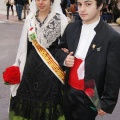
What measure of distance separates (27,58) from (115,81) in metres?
0.92

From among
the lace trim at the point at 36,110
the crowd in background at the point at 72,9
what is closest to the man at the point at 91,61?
the lace trim at the point at 36,110

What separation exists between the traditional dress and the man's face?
527mm

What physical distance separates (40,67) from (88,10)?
76 centimetres

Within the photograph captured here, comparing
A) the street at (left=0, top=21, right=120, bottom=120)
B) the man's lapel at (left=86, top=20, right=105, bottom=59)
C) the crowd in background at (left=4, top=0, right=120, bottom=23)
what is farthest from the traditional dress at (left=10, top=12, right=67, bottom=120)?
the crowd in background at (left=4, top=0, right=120, bottom=23)

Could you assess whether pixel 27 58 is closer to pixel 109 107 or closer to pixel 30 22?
pixel 30 22

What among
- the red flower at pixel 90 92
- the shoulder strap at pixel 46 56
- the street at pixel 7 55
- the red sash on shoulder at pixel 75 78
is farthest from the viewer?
the street at pixel 7 55

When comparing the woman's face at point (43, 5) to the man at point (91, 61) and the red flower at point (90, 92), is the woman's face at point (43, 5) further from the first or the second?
the red flower at point (90, 92)

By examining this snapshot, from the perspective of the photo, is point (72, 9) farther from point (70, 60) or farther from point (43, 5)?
point (70, 60)

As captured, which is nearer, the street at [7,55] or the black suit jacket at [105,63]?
the black suit jacket at [105,63]

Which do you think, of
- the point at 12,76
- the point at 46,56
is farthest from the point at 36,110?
the point at 46,56

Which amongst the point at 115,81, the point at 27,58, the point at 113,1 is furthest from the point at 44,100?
the point at 113,1

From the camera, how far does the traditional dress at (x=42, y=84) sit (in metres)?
2.65

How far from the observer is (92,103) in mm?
2193

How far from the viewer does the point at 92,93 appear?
6.79 ft
